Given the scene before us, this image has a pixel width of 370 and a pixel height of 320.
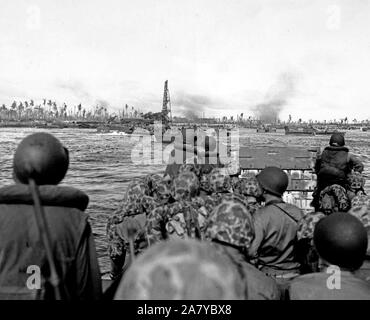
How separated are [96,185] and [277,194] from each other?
2606cm

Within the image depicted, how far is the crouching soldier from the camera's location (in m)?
2.91

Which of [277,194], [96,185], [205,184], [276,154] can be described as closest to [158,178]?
[205,184]

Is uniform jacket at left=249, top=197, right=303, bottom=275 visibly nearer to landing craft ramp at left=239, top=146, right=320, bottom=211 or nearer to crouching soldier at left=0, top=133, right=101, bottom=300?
crouching soldier at left=0, top=133, right=101, bottom=300

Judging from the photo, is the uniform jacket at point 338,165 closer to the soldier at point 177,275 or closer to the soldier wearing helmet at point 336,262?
the soldier wearing helmet at point 336,262

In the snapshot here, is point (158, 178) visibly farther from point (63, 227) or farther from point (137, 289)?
point (137, 289)

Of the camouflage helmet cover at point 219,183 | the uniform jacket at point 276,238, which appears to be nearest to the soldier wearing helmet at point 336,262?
the uniform jacket at point 276,238

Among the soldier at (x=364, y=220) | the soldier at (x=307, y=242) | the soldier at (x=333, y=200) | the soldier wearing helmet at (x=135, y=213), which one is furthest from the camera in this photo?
the soldier at (x=333, y=200)

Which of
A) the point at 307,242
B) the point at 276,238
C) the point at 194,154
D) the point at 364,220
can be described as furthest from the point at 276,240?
the point at 194,154

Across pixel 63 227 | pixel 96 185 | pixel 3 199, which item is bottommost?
pixel 96 185

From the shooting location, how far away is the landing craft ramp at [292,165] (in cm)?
1233

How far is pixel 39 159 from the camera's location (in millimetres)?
2994

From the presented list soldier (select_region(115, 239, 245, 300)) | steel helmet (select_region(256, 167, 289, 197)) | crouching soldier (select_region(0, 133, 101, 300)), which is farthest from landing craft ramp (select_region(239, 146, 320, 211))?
soldier (select_region(115, 239, 245, 300))

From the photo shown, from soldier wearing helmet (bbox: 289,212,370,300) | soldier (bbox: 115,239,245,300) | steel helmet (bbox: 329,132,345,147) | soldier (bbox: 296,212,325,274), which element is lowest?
soldier (bbox: 296,212,325,274)
